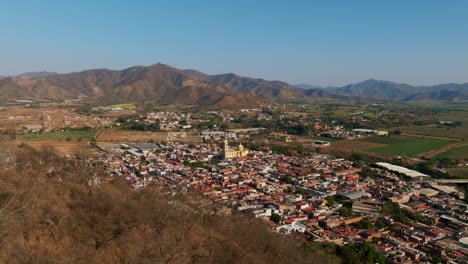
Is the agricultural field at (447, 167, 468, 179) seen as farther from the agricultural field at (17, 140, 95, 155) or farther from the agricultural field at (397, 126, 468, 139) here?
the agricultural field at (17, 140, 95, 155)

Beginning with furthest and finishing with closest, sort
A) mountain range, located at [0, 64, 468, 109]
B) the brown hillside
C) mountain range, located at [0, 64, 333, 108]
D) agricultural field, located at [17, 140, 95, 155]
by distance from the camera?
A: mountain range, located at [0, 64, 468, 109] → mountain range, located at [0, 64, 333, 108] → agricultural field, located at [17, 140, 95, 155] → the brown hillside

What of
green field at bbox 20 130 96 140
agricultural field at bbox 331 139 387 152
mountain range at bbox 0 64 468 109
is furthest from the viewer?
mountain range at bbox 0 64 468 109

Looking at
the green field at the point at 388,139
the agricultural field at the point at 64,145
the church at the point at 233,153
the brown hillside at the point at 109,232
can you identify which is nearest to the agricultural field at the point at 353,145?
the green field at the point at 388,139

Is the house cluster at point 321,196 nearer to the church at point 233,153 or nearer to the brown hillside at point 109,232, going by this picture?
the church at point 233,153

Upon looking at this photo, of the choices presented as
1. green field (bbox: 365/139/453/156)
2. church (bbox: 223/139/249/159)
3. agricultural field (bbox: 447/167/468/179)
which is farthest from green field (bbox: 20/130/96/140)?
agricultural field (bbox: 447/167/468/179)

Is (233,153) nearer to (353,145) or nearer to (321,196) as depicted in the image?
(321,196)

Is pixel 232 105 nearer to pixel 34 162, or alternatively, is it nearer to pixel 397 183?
pixel 397 183
